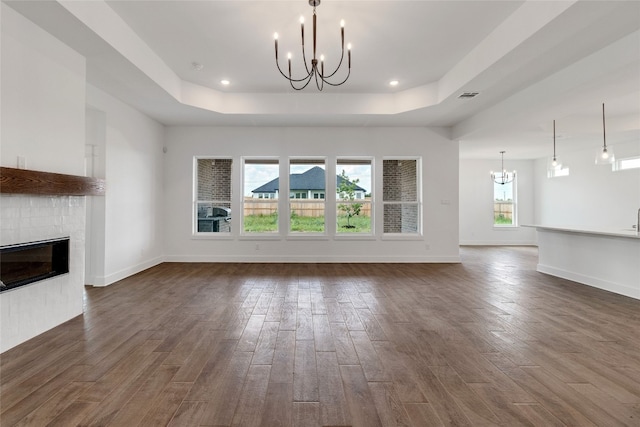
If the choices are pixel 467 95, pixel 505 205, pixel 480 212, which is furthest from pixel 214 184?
pixel 505 205

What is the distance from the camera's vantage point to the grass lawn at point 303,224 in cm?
659

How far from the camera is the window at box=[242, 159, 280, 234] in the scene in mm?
6590

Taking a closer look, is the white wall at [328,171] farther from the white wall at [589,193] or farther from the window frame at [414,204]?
the white wall at [589,193]

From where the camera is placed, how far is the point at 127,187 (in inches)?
201

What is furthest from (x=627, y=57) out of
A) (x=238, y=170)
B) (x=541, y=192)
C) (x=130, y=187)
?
(x=541, y=192)

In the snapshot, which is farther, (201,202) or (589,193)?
(589,193)

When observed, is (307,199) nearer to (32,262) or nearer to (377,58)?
(377,58)

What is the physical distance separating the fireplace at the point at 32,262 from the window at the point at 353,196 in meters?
4.64

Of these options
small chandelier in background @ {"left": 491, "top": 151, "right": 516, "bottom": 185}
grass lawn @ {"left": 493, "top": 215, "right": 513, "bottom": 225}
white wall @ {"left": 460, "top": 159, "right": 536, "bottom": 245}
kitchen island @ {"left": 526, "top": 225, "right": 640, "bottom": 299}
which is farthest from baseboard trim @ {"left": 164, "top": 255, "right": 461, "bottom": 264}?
small chandelier in background @ {"left": 491, "top": 151, "right": 516, "bottom": 185}

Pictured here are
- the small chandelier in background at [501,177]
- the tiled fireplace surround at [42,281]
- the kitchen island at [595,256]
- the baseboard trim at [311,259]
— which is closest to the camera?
the tiled fireplace surround at [42,281]

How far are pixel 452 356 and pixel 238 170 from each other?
Answer: 537 cm

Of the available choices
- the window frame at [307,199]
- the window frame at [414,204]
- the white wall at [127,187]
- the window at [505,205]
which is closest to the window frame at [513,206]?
the window at [505,205]

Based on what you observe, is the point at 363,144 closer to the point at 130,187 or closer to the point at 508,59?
the point at 508,59

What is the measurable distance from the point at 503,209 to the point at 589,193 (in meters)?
2.30
